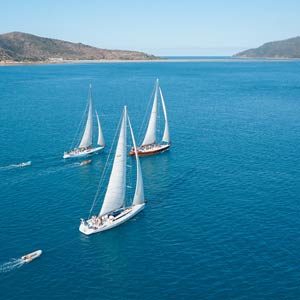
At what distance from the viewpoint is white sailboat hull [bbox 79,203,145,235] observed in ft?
188

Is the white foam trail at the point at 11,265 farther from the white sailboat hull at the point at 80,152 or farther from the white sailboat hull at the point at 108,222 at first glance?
the white sailboat hull at the point at 80,152

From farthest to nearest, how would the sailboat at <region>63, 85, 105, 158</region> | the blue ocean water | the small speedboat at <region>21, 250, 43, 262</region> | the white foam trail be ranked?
the sailboat at <region>63, 85, 105, 158</region>, the small speedboat at <region>21, 250, 43, 262</region>, the white foam trail, the blue ocean water

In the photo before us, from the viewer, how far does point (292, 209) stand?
6562 centimetres

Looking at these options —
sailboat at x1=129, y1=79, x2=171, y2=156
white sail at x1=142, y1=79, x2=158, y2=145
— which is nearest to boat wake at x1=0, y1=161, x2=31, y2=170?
sailboat at x1=129, y1=79, x2=171, y2=156

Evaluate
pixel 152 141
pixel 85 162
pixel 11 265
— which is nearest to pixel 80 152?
pixel 85 162

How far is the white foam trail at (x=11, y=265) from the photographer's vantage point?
4821 centimetres

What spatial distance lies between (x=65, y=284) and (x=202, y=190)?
35072mm

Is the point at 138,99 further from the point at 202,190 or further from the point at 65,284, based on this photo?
the point at 65,284

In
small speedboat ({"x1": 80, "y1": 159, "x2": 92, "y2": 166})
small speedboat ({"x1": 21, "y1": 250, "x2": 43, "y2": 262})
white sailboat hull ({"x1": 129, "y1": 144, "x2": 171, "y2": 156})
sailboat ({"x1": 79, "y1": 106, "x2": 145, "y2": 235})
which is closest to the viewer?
small speedboat ({"x1": 21, "y1": 250, "x2": 43, "y2": 262})

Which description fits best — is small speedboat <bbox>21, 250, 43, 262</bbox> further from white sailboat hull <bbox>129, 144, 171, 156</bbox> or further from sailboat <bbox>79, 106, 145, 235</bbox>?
white sailboat hull <bbox>129, 144, 171, 156</bbox>

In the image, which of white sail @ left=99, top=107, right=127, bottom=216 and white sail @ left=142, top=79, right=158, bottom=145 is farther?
white sail @ left=142, top=79, right=158, bottom=145

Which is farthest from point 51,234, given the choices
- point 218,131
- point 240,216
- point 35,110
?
point 35,110

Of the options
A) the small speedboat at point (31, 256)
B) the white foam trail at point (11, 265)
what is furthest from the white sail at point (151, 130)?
the white foam trail at point (11, 265)

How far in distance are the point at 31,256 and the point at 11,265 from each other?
105 inches
